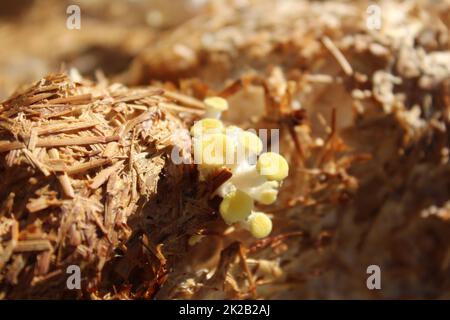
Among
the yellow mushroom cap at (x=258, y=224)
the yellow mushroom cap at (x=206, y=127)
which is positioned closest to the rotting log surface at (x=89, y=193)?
the yellow mushroom cap at (x=206, y=127)

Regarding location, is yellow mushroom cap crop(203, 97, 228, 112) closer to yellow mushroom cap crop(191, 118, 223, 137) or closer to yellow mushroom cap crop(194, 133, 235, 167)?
yellow mushroom cap crop(191, 118, 223, 137)

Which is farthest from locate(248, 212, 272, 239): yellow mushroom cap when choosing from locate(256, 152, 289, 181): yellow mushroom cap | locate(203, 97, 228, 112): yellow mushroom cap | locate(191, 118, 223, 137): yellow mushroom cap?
locate(203, 97, 228, 112): yellow mushroom cap

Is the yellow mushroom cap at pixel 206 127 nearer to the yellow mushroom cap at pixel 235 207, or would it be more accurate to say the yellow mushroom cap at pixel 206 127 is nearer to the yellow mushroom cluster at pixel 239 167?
the yellow mushroom cluster at pixel 239 167

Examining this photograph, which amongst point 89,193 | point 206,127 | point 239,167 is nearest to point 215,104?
point 206,127

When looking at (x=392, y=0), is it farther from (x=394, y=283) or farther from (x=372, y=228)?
(x=394, y=283)

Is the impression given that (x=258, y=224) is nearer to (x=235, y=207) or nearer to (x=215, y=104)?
(x=235, y=207)

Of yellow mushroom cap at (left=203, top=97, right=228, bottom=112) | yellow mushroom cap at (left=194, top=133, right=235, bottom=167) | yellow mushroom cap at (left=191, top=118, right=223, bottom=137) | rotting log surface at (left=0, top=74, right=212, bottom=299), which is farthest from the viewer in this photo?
yellow mushroom cap at (left=203, top=97, right=228, bottom=112)

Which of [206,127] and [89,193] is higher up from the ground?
[206,127]
